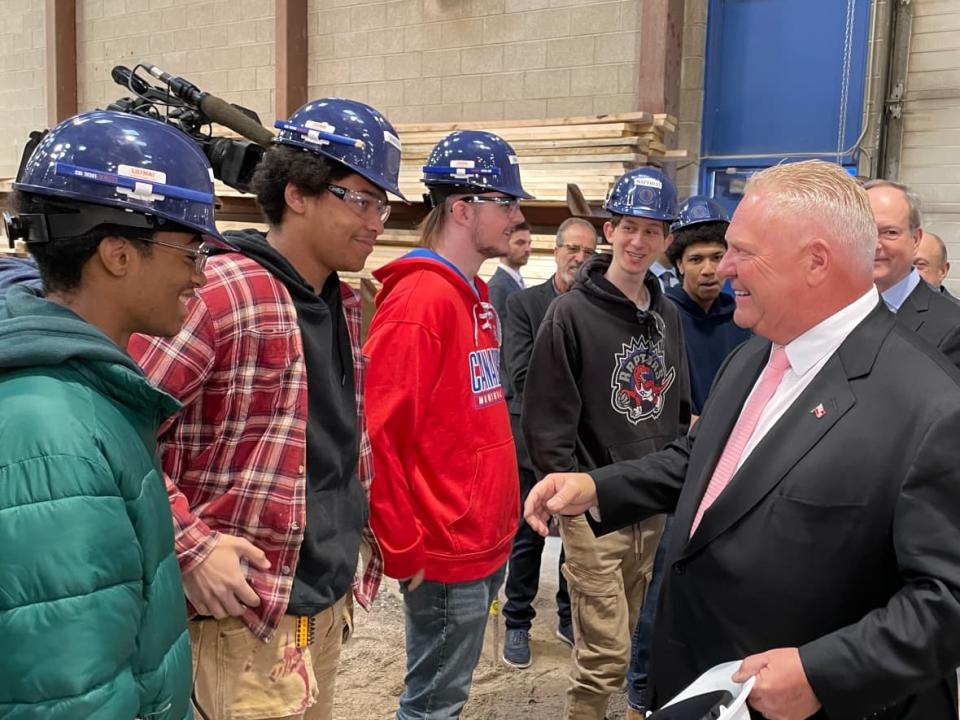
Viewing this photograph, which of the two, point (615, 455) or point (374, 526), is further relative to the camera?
point (615, 455)

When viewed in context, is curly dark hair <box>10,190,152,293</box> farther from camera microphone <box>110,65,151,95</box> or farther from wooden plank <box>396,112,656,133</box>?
wooden plank <box>396,112,656,133</box>

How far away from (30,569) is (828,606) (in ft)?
4.59

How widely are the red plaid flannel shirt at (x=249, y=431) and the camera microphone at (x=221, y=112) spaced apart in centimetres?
106

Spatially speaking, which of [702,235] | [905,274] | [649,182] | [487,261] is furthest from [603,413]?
[487,261]

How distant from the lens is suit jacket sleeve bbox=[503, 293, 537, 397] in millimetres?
4633

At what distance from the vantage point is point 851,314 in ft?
5.81

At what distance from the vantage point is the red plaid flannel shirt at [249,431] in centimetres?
183

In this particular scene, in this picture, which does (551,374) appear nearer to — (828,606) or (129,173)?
(828,606)

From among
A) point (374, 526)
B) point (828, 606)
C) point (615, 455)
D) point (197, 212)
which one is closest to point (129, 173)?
point (197, 212)

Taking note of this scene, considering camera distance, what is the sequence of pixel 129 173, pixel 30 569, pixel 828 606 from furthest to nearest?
pixel 828 606, pixel 129 173, pixel 30 569

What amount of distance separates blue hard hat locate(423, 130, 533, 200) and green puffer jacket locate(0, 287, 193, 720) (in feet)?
5.52

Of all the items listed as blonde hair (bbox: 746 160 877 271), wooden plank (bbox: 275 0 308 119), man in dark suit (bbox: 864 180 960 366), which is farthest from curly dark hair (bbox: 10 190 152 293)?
wooden plank (bbox: 275 0 308 119)

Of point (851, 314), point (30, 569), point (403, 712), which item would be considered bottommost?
point (403, 712)

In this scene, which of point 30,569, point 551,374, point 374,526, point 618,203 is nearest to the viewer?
point 30,569
